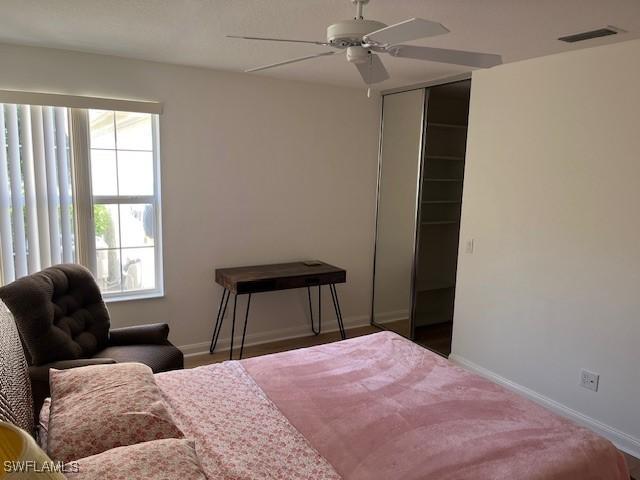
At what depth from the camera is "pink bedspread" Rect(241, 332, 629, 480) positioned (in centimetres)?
160

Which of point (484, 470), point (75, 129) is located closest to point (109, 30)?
point (75, 129)

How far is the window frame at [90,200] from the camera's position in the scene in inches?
127

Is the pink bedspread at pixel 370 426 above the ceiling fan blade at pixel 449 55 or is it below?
below

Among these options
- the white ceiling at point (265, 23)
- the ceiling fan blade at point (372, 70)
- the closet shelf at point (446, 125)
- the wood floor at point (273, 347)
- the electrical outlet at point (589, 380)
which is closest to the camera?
the ceiling fan blade at point (372, 70)

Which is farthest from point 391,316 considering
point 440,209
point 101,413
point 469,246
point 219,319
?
point 101,413

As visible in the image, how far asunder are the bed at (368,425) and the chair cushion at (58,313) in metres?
0.64

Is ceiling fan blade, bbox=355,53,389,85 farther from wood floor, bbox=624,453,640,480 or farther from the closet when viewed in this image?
wood floor, bbox=624,453,640,480

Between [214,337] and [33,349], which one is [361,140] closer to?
[214,337]

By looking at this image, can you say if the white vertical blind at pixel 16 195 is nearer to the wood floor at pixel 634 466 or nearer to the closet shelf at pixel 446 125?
the closet shelf at pixel 446 125

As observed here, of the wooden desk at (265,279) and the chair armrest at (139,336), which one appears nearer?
the chair armrest at (139,336)

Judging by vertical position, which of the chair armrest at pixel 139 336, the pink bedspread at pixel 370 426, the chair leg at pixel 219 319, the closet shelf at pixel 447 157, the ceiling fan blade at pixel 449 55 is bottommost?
the chair leg at pixel 219 319

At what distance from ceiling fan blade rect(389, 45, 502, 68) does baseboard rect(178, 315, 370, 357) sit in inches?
114

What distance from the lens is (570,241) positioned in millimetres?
2861

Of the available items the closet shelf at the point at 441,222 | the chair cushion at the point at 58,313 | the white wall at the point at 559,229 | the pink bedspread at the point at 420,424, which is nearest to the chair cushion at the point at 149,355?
the chair cushion at the point at 58,313
